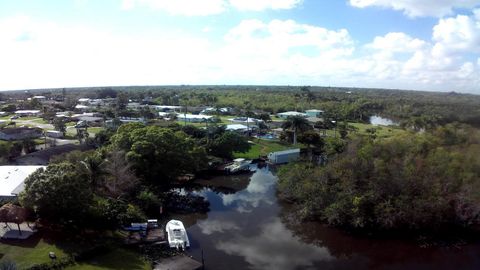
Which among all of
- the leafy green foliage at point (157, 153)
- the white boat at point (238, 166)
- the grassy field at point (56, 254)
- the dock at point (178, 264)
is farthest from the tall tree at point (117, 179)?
the white boat at point (238, 166)

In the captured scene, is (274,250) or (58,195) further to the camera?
(274,250)

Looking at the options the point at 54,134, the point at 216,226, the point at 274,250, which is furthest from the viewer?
the point at 54,134

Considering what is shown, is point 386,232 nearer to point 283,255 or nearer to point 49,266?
point 283,255

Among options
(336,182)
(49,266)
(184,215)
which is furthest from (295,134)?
(49,266)

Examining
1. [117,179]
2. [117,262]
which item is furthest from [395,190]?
[117,179]

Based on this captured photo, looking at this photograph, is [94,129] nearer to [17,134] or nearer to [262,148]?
[17,134]

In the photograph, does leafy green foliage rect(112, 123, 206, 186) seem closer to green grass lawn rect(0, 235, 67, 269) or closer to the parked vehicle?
green grass lawn rect(0, 235, 67, 269)

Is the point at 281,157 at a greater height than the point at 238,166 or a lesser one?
greater

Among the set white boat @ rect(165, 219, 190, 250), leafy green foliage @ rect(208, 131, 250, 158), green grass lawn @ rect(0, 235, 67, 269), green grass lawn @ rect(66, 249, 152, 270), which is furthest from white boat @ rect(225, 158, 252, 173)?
green grass lawn @ rect(0, 235, 67, 269)
